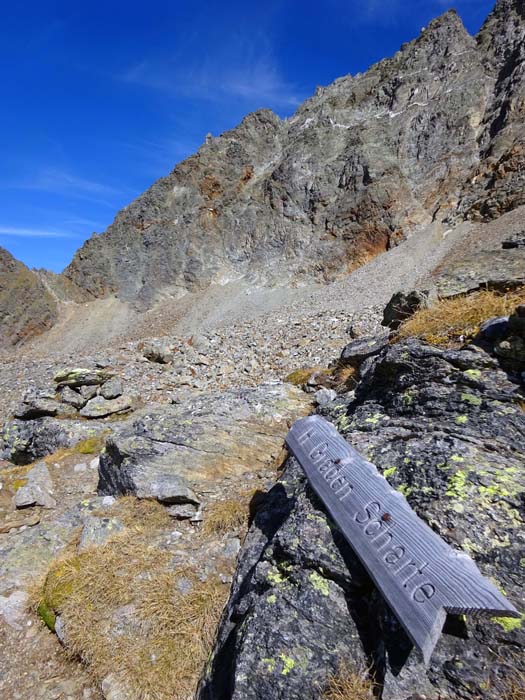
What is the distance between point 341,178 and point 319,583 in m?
49.6

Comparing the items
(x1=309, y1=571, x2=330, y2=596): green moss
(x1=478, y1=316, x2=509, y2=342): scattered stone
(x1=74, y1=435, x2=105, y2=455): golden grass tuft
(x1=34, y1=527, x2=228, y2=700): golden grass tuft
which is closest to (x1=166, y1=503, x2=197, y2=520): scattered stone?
(x1=34, y1=527, x2=228, y2=700): golden grass tuft

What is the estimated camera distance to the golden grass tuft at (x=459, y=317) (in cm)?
460

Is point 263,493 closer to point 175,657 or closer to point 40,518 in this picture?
point 175,657

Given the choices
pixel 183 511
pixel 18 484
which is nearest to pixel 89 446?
pixel 18 484

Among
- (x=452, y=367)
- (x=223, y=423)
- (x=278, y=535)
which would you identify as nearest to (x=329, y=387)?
(x=223, y=423)

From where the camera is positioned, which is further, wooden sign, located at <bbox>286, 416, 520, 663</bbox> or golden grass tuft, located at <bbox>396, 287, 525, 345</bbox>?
golden grass tuft, located at <bbox>396, 287, 525, 345</bbox>

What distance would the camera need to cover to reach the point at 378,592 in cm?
272

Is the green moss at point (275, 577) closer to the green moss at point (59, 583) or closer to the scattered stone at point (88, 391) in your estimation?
the green moss at point (59, 583)

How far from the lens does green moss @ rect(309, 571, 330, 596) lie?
2867 millimetres

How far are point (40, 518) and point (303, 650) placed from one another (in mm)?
5884

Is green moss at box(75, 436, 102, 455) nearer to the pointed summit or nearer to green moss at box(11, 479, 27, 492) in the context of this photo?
green moss at box(11, 479, 27, 492)

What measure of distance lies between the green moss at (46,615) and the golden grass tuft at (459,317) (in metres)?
5.63

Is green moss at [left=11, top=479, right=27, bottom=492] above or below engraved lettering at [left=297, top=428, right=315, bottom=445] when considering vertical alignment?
below

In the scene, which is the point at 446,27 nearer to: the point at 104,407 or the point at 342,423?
the point at 104,407
